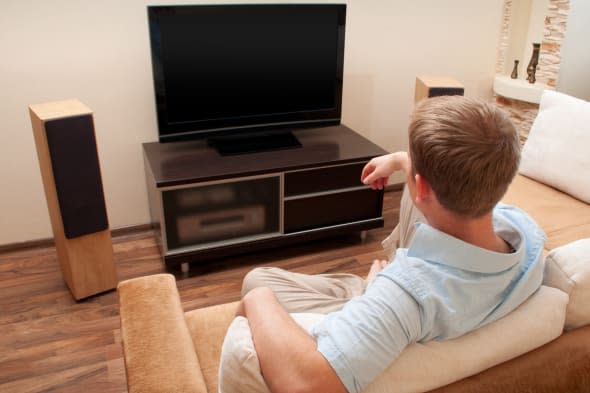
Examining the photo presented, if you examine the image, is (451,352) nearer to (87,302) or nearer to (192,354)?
(192,354)

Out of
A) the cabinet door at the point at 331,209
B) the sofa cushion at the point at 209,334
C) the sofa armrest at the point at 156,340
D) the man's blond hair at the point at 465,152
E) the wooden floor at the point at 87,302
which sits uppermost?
the man's blond hair at the point at 465,152

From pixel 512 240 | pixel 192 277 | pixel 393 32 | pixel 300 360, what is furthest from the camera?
pixel 393 32

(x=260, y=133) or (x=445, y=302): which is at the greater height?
(x=445, y=302)

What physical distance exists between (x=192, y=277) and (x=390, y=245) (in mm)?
1255

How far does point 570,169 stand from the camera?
2.46m

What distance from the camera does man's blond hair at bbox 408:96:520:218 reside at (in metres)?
0.89

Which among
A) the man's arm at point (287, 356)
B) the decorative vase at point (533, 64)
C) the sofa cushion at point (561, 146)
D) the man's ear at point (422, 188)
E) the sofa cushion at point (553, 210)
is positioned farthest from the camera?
the decorative vase at point (533, 64)

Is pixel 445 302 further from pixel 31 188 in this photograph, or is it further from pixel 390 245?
pixel 31 188

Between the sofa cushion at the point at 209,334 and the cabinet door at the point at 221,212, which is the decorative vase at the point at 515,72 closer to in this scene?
the cabinet door at the point at 221,212

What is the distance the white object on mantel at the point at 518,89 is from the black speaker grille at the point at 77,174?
260cm

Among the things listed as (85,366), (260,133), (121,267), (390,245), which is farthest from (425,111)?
(121,267)

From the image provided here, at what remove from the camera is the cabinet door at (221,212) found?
102 inches

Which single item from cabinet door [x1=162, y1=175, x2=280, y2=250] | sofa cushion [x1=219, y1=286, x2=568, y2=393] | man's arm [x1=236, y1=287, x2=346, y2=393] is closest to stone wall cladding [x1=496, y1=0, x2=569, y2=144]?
cabinet door [x1=162, y1=175, x2=280, y2=250]

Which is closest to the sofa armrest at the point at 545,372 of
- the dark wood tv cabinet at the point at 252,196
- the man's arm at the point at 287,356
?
the man's arm at the point at 287,356
